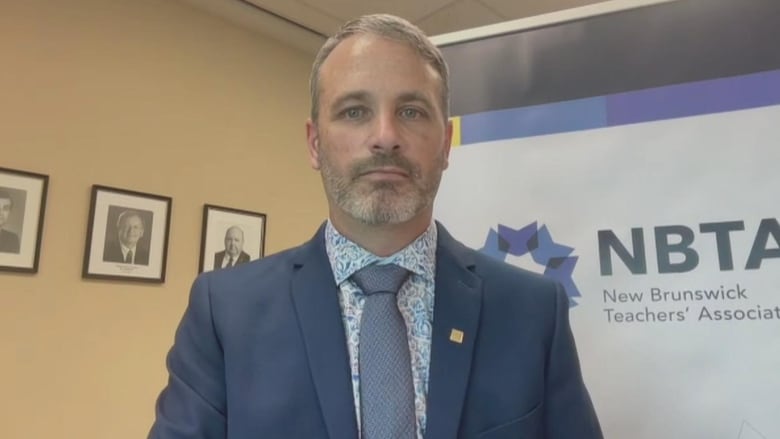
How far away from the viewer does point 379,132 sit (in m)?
0.93

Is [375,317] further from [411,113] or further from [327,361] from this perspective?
[411,113]

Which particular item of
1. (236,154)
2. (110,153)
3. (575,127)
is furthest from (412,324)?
(236,154)

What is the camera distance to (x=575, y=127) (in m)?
1.42

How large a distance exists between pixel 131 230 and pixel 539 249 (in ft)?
5.58

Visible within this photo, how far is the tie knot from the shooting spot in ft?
3.05

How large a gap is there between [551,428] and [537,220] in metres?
0.62

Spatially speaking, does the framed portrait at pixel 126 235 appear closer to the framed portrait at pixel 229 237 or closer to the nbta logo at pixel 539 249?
the framed portrait at pixel 229 237

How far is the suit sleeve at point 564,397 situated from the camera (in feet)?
3.05

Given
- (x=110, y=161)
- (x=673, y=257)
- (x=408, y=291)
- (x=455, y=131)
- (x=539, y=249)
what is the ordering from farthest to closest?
1. (x=110, y=161)
2. (x=455, y=131)
3. (x=539, y=249)
4. (x=673, y=257)
5. (x=408, y=291)

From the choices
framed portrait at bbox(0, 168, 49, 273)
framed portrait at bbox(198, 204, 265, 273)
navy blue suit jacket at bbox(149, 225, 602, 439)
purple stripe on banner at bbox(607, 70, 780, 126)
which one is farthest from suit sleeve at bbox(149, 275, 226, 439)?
framed portrait at bbox(198, 204, 265, 273)

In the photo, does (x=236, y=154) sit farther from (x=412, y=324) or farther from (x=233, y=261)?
(x=412, y=324)

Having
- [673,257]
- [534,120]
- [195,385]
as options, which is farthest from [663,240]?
[195,385]

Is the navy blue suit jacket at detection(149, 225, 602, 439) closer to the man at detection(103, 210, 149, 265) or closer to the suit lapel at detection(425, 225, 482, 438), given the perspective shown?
the suit lapel at detection(425, 225, 482, 438)

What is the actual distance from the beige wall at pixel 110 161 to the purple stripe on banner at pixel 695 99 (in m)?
1.88
